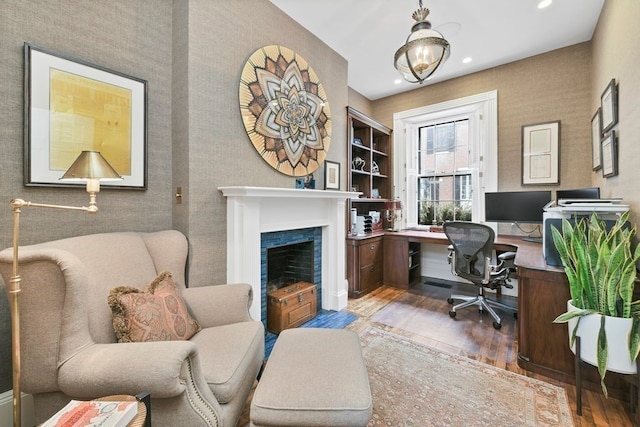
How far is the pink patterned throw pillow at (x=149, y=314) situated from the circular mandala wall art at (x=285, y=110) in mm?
1418

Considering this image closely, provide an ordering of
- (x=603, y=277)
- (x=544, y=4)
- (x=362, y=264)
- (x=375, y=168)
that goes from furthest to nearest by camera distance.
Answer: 1. (x=375, y=168)
2. (x=362, y=264)
3. (x=544, y=4)
4. (x=603, y=277)

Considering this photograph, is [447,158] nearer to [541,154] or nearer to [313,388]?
[541,154]

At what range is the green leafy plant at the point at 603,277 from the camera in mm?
1423

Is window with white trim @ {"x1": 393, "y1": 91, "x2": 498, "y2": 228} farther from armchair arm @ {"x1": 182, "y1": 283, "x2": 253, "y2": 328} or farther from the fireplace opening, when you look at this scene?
armchair arm @ {"x1": 182, "y1": 283, "x2": 253, "y2": 328}

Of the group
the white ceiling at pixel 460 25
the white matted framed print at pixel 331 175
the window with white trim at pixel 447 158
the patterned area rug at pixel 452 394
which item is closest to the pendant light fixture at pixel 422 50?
the white ceiling at pixel 460 25

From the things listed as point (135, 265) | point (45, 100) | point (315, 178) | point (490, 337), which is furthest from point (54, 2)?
point (490, 337)

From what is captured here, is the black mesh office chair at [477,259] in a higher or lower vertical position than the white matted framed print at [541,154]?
lower

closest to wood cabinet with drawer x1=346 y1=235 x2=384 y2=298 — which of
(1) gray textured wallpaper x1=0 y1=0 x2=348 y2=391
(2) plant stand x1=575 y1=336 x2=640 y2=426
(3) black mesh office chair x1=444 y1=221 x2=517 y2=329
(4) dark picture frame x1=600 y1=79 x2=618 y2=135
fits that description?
(3) black mesh office chair x1=444 y1=221 x2=517 y2=329

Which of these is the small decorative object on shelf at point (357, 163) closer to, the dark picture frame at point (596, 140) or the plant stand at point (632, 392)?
the dark picture frame at point (596, 140)

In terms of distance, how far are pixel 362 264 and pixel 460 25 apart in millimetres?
2870

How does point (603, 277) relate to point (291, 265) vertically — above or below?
above

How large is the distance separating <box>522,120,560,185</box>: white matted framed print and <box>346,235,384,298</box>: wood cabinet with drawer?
79.5 inches

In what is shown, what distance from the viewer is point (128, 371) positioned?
1009 mm

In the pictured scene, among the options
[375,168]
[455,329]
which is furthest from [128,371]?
[375,168]
